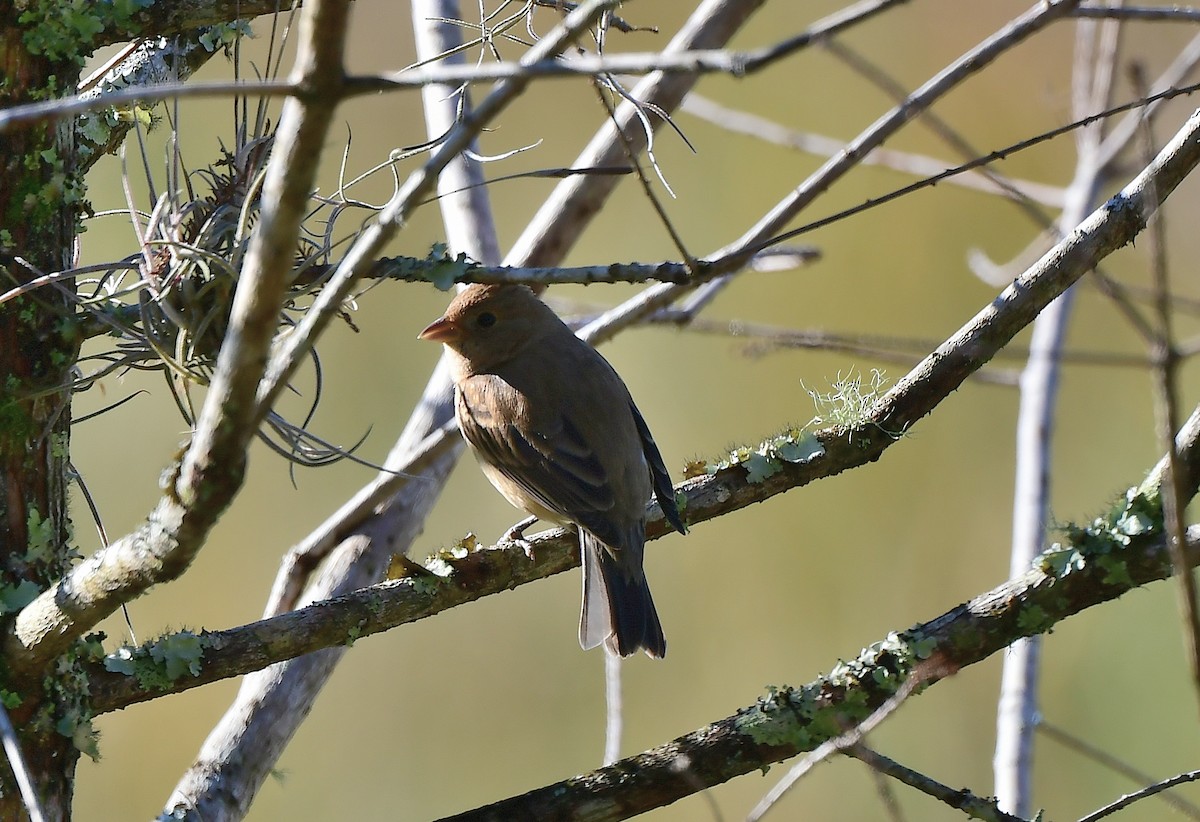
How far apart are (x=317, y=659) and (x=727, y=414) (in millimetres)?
3892

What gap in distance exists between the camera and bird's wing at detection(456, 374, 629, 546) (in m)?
3.59

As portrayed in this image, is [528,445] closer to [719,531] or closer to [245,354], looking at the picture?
[245,354]

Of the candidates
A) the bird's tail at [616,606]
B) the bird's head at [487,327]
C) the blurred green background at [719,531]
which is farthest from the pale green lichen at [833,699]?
the blurred green background at [719,531]

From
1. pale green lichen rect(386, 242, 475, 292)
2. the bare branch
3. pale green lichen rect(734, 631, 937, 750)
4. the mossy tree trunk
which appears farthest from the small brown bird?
the bare branch

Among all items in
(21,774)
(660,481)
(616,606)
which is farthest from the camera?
(616,606)

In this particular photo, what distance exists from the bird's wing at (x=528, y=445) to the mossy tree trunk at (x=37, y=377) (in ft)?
5.52

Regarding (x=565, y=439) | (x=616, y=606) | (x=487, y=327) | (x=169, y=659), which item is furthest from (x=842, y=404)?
(x=487, y=327)

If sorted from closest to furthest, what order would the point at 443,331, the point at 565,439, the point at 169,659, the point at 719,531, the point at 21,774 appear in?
1. the point at 21,774
2. the point at 169,659
3. the point at 565,439
4. the point at 443,331
5. the point at 719,531

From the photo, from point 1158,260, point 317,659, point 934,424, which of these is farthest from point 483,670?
point 1158,260

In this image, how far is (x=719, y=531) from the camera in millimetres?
6336

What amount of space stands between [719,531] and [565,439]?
2.72 metres

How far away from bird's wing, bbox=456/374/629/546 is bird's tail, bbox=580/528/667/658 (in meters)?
0.18

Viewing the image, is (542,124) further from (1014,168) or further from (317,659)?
(317,659)

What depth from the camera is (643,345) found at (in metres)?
6.68
